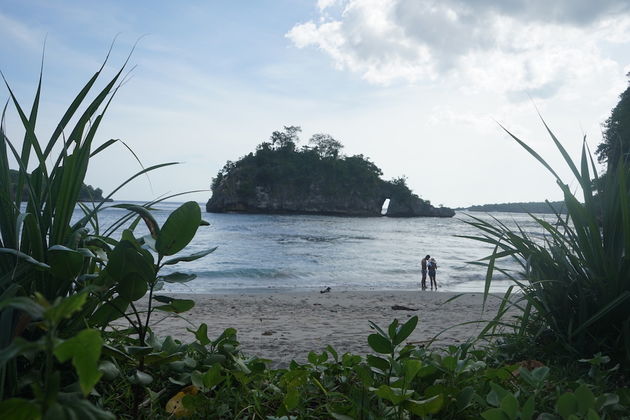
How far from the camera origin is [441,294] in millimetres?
13375

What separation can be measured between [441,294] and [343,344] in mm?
10806

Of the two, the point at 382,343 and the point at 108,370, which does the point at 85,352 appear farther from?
the point at 382,343

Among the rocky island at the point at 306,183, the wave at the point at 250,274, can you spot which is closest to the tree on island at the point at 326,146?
the rocky island at the point at 306,183

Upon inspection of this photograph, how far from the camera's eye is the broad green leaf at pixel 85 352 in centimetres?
62

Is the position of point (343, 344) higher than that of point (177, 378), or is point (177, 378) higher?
point (177, 378)

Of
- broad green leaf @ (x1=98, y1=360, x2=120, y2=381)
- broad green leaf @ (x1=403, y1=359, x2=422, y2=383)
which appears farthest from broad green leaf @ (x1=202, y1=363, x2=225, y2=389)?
broad green leaf @ (x1=403, y1=359, x2=422, y2=383)

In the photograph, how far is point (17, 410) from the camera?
67 centimetres

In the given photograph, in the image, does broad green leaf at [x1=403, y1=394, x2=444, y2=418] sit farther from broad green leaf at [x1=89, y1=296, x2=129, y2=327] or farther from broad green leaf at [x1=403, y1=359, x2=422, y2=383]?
broad green leaf at [x1=89, y1=296, x2=129, y2=327]

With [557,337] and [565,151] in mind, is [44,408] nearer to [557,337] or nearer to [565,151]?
[557,337]

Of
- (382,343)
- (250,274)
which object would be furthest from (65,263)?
(250,274)

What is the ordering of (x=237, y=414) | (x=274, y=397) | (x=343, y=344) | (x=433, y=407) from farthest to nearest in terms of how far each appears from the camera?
(x=343, y=344) < (x=274, y=397) < (x=237, y=414) < (x=433, y=407)

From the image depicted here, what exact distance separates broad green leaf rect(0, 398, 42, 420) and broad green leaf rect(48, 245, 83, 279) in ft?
1.83

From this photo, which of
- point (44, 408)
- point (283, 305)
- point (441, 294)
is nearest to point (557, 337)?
point (44, 408)

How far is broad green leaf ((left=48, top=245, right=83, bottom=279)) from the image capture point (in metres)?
1.22
